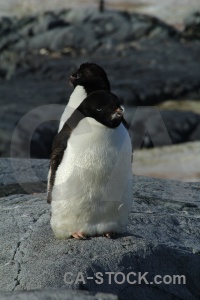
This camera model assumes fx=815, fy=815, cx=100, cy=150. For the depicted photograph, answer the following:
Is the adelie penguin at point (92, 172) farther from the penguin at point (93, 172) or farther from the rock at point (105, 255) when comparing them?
the rock at point (105, 255)

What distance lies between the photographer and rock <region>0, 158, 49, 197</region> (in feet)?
26.2

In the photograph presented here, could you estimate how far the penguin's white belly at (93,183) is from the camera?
17.7 ft

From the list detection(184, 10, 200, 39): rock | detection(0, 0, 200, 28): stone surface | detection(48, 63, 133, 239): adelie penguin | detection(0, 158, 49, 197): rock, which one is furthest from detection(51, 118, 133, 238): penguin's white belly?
detection(0, 0, 200, 28): stone surface

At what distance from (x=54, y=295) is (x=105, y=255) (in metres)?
1.16

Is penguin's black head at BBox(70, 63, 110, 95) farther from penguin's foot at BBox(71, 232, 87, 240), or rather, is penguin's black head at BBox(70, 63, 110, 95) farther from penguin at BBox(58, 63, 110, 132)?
penguin's foot at BBox(71, 232, 87, 240)

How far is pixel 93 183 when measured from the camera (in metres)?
5.48

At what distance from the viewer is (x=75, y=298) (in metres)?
4.44

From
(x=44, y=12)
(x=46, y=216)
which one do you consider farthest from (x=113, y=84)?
(x=46, y=216)

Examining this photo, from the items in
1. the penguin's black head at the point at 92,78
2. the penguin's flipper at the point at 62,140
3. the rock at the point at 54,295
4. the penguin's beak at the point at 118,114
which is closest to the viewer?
the rock at the point at 54,295

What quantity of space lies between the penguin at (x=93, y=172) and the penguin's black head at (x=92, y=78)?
3.81ft

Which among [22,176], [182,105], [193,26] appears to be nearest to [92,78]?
[22,176]

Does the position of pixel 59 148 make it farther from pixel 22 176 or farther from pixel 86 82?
pixel 22 176

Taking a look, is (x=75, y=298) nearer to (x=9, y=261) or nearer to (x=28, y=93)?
(x=9, y=261)

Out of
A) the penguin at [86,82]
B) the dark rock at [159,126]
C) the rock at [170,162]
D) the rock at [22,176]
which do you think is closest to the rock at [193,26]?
the dark rock at [159,126]
